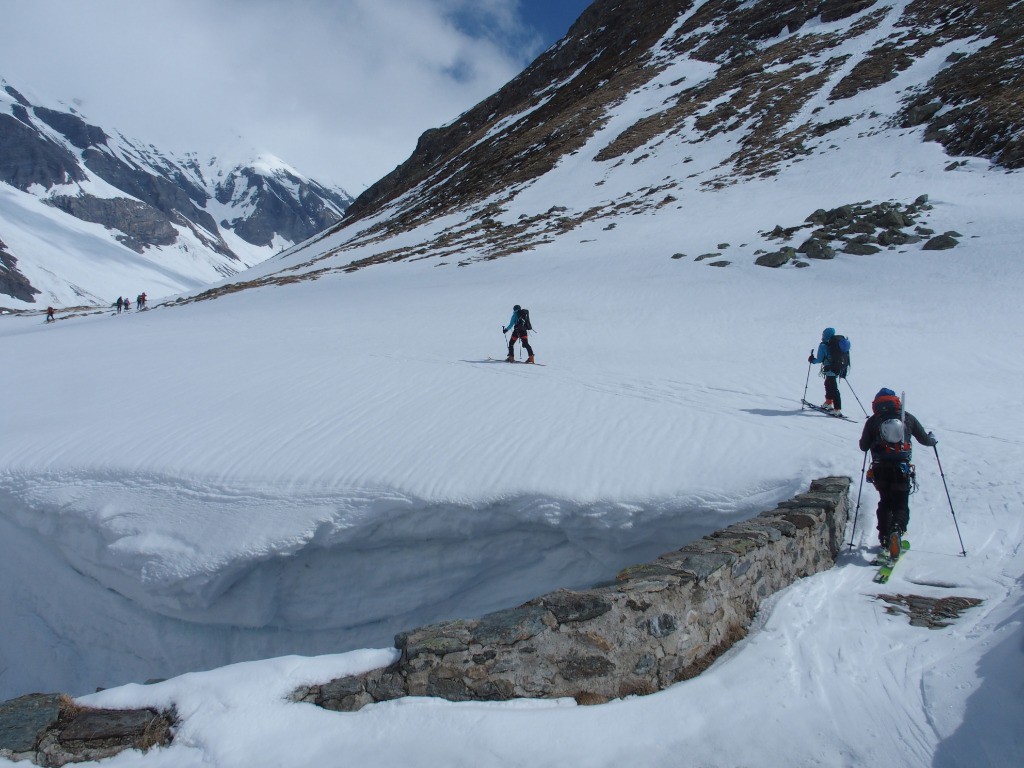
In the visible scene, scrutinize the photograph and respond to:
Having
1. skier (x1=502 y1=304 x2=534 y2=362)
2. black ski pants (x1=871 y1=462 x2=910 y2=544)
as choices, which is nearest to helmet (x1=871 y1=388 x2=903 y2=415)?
black ski pants (x1=871 y1=462 x2=910 y2=544)

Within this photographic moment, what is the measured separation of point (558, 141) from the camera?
167ft

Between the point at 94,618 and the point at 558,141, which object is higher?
the point at 558,141

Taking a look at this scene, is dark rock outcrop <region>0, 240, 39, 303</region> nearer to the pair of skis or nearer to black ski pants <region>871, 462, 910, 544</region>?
the pair of skis

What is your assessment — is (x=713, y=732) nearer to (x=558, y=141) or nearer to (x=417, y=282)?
(x=417, y=282)

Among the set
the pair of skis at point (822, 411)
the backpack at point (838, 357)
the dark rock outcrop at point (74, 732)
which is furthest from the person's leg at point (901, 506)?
the dark rock outcrop at point (74, 732)

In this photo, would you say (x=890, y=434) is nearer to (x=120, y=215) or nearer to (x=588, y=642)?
(x=588, y=642)

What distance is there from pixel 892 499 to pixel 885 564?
1.98 feet

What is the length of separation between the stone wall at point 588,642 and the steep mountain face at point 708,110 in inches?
1016

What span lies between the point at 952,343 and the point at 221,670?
1385cm

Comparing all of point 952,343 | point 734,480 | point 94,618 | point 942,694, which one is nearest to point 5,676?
point 94,618

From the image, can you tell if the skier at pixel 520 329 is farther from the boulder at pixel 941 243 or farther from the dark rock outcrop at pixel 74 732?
the boulder at pixel 941 243

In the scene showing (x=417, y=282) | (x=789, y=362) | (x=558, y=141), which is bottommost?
(x=789, y=362)

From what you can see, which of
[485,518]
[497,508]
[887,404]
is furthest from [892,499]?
[485,518]

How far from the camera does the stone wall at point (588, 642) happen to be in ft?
11.1
